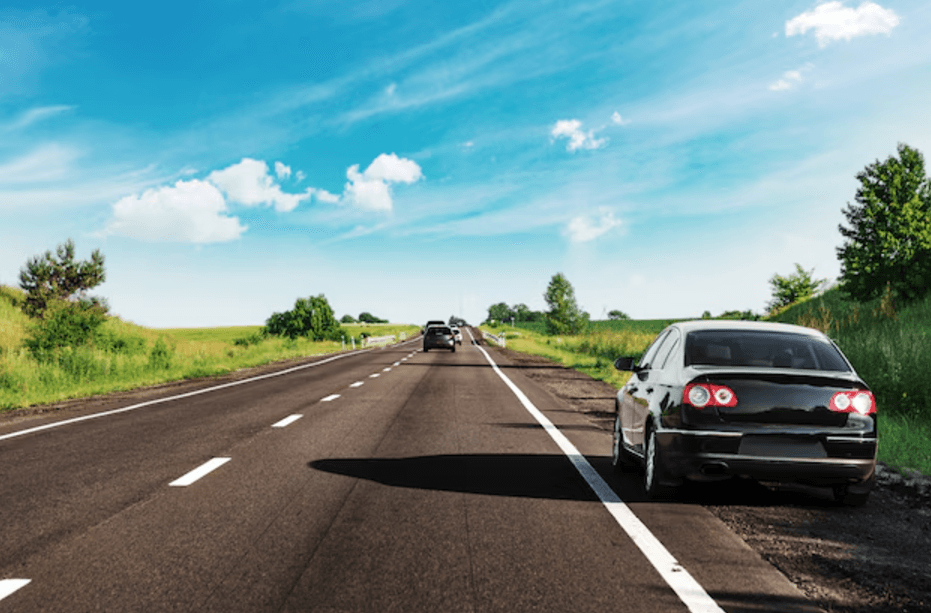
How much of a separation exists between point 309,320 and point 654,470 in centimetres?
6745

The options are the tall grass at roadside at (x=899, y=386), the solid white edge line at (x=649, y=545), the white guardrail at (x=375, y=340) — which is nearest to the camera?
the solid white edge line at (x=649, y=545)

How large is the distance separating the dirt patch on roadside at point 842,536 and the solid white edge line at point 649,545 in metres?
0.58

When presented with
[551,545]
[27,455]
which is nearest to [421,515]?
[551,545]

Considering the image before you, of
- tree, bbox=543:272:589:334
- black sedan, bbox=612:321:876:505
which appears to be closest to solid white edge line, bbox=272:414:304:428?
black sedan, bbox=612:321:876:505

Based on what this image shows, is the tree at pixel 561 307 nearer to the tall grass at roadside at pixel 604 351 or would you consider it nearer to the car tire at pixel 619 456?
the tall grass at roadside at pixel 604 351

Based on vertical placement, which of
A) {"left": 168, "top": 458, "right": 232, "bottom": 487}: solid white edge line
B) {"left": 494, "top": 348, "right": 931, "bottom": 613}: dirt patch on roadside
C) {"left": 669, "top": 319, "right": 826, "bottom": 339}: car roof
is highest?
{"left": 669, "top": 319, "right": 826, "bottom": 339}: car roof

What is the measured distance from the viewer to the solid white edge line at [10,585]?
390 cm

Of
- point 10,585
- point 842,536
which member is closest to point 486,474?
point 842,536

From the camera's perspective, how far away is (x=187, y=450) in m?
8.96

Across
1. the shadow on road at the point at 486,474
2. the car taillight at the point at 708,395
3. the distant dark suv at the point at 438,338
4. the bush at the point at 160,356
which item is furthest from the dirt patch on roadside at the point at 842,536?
the distant dark suv at the point at 438,338

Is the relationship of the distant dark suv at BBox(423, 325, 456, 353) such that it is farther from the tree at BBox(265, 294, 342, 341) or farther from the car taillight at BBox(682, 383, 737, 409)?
the car taillight at BBox(682, 383, 737, 409)

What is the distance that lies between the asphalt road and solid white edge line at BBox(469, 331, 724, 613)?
20 mm

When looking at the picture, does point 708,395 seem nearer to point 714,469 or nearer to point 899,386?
point 714,469

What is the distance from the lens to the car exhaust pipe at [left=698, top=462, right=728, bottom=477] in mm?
5715
